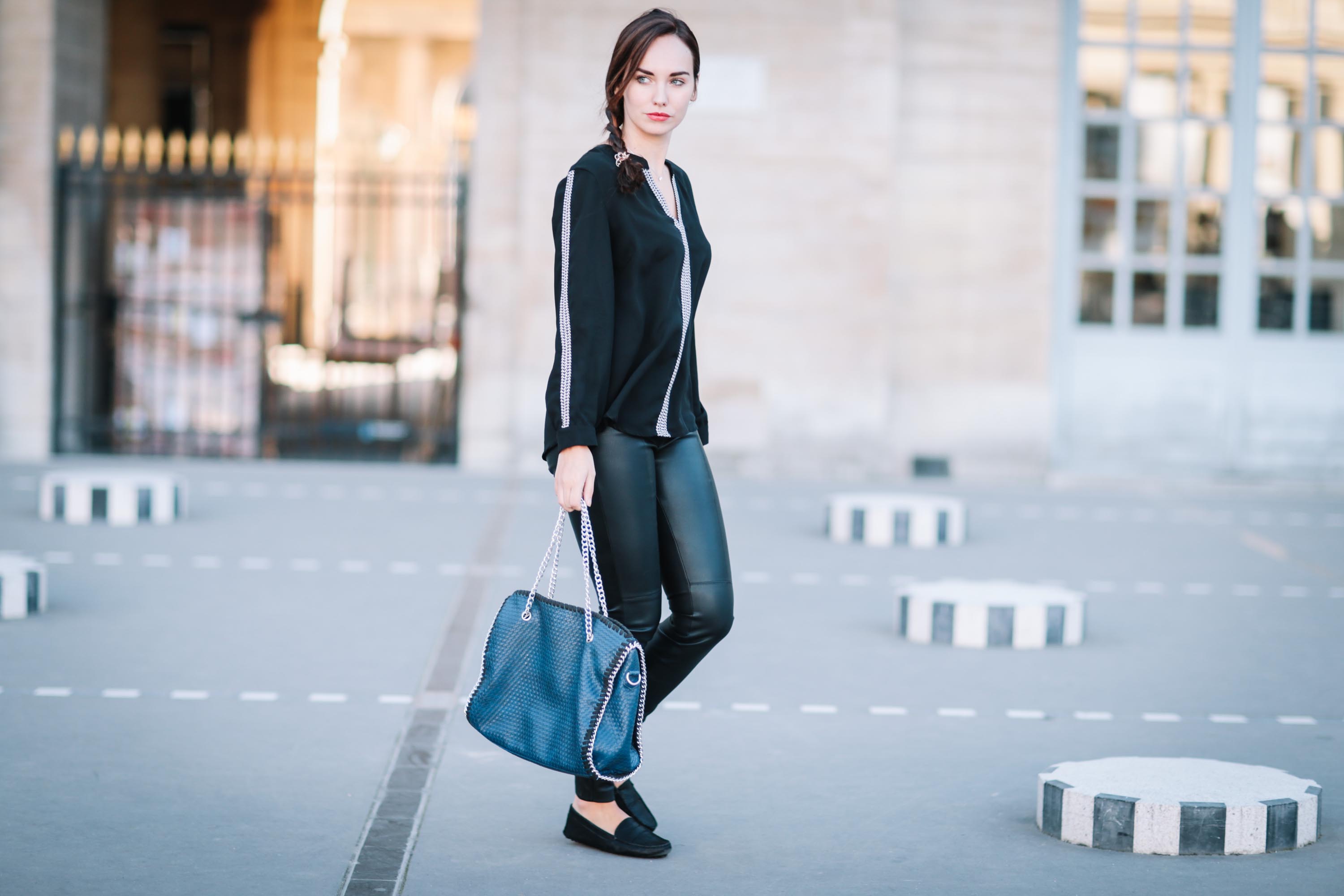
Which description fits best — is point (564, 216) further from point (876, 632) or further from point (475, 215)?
point (475, 215)

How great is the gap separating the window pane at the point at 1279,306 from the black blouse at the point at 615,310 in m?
11.7

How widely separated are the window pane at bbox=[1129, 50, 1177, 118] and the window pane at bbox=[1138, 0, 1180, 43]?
11 cm

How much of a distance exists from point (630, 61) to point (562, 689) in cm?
141

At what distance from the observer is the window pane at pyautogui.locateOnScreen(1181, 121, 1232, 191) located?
14578 millimetres

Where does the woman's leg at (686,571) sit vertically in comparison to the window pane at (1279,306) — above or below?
below

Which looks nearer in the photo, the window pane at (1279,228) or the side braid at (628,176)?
the side braid at (628,176)

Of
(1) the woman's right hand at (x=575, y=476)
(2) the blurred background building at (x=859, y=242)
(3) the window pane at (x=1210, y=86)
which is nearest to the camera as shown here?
(1) the woman's right hand at (x=575, y=476)

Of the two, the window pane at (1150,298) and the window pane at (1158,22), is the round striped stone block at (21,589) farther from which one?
the window pane at (1158,22)

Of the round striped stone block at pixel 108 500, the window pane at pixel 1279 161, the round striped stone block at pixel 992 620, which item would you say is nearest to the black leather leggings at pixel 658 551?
the round striped stone block at pixel 992 620

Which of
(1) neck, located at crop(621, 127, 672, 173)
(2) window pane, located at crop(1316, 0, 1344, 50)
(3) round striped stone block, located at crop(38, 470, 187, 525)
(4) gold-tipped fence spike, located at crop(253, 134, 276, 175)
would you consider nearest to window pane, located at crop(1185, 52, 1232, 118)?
(2) window pane, located at crop(1316, 0, 1344, 50)

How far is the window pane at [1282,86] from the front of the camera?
1463cm

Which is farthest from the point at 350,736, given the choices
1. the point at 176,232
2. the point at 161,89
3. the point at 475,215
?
the point at 161,89

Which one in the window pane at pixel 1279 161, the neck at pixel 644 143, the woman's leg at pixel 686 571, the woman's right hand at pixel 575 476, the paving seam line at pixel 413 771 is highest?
the window pane at pixel 1279 161

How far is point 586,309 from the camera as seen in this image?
12.8 ft
